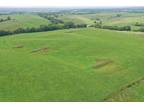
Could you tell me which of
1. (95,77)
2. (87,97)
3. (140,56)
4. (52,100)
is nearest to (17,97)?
(52,100)

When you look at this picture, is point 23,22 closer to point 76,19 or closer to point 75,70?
point 76,19

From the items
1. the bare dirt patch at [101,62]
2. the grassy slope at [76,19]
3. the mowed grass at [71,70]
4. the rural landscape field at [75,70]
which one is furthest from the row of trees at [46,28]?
the bare dirt patch at [101,62]

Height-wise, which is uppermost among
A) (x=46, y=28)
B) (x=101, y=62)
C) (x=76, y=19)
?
(x=101, y=62)

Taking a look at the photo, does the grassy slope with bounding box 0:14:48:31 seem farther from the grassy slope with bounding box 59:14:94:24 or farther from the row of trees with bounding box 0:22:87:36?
the grassy slope with bounding box 59:14:94:24

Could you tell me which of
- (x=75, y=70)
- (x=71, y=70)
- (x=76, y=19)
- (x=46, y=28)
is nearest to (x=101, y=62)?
(x=75, y=70)

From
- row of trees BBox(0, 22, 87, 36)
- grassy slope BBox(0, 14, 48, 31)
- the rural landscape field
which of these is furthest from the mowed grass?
grassy slope BBox(0, 14, 48, 31)

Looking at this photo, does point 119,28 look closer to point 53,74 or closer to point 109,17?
point 109,17
